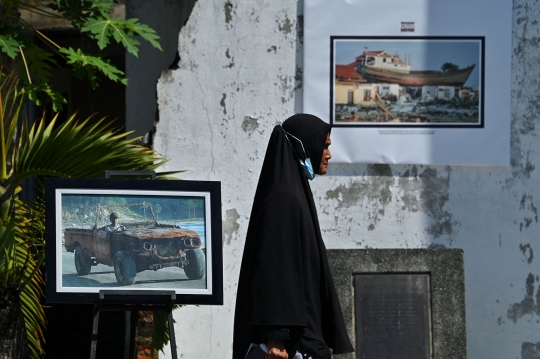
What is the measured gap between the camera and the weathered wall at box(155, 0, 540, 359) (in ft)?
21.0

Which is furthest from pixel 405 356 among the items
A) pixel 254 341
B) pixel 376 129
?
pixel 254 341

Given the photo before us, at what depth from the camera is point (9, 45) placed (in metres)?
5.61

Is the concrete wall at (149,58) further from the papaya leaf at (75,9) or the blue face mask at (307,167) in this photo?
the blue face mask at (307,167)

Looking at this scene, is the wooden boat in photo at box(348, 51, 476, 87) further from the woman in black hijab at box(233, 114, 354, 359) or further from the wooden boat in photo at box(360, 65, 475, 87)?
the woman in black hijab at box(233, 114, 354, 359)

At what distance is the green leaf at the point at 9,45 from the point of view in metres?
5.55

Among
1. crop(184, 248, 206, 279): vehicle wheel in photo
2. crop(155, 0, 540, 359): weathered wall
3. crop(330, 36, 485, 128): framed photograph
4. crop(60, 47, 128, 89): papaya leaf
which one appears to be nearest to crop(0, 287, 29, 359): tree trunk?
crop(184, 248, 206, 279): vehicle wheel in photo

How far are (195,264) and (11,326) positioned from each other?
3.65 ft

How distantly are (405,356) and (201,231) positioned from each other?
1.88 meters

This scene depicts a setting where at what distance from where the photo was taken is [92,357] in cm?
427

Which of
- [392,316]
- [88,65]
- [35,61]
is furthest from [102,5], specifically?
[392,316]

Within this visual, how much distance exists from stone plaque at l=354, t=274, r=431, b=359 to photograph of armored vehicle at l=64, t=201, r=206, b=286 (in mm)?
1597

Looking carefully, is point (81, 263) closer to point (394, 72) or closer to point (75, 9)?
point (75, 9)

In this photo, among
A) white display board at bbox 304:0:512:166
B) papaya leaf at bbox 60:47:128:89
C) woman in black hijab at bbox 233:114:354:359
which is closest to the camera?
woman in black hijab at bbox 233:114:354:359

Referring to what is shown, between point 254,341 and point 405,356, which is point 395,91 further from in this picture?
point 254,341
